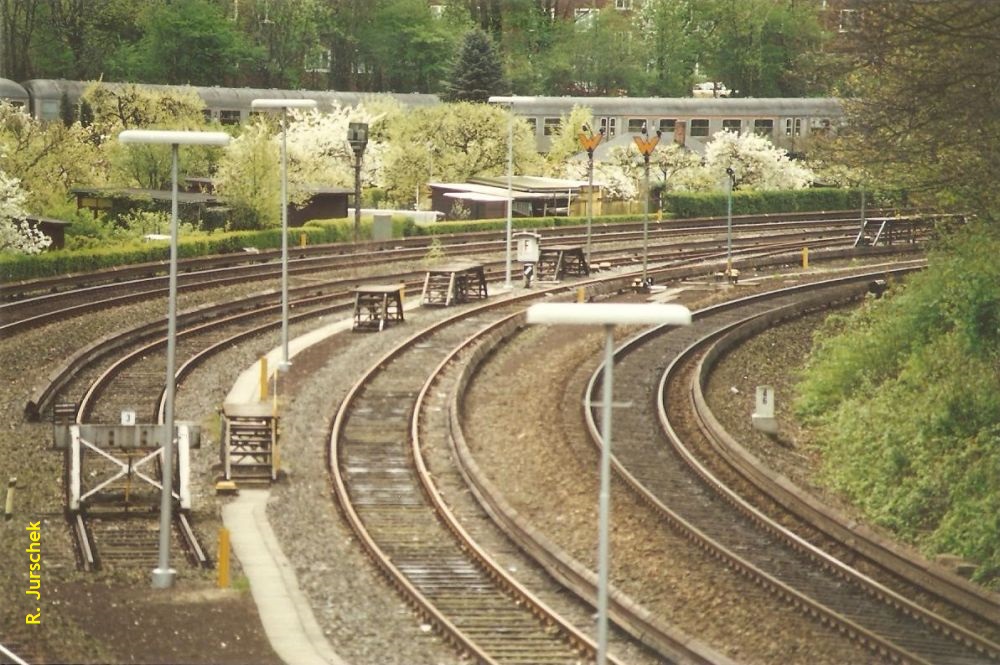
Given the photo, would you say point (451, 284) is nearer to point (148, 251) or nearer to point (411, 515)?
point (148, 251)

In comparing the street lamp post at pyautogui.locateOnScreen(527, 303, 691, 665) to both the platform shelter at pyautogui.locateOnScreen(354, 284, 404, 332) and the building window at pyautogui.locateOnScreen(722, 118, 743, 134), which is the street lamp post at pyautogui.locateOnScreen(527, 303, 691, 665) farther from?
the building window at pyautogui.locateOnScreen(722, 118, 743, 134)

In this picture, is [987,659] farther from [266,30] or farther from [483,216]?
[266,30]

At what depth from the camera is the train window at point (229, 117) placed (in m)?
84.4

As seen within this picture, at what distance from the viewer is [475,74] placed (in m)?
90.4

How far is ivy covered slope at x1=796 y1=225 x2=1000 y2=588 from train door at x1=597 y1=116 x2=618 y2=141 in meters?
56.0

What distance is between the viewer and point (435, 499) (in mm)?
24562

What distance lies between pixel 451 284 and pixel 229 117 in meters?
43.6

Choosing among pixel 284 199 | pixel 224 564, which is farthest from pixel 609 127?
pixel 224 564

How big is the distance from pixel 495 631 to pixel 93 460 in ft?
31.2

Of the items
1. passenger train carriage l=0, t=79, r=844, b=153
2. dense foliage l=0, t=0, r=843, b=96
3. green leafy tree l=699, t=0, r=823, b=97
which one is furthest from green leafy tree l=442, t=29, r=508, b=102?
green leafy tree l=699, t=0, r=823, b=97

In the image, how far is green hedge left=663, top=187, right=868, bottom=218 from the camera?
74.0m

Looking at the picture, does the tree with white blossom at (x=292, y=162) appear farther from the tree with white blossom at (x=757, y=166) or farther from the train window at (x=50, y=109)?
the tree with white blossom at (x=757, y=166)

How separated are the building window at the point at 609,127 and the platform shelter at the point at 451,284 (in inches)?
1860

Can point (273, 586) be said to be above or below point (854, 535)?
below
